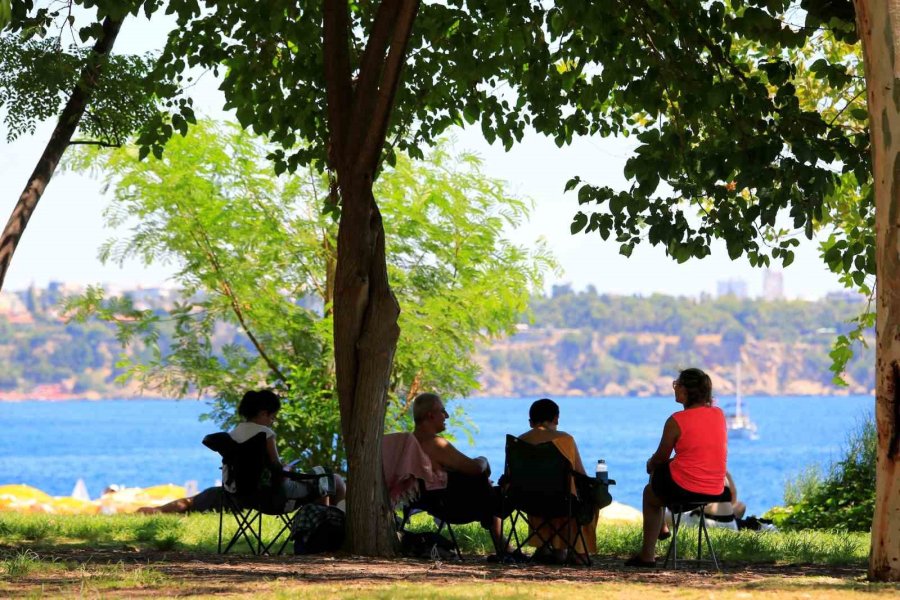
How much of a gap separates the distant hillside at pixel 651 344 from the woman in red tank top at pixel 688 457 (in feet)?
466

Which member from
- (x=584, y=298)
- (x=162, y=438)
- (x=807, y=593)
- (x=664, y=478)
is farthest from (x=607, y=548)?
(x=584, y=298)

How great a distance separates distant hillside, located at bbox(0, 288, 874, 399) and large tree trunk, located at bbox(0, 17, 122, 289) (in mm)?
137715

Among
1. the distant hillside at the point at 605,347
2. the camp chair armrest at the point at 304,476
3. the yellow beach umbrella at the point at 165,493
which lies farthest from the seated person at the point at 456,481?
the distant hillside at the point at 605,347

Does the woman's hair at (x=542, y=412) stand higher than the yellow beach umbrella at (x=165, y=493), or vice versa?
the woman's hair at (x=542, y=412)

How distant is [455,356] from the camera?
58.3 ft

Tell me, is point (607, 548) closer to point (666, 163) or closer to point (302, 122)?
point (666, 163)

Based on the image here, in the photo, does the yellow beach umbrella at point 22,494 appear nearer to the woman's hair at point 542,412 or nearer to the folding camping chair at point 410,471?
the folding camping chair at point 410,471

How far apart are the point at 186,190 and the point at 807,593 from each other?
42.1 ft

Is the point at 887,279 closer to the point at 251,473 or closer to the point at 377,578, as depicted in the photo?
the point at 377,578

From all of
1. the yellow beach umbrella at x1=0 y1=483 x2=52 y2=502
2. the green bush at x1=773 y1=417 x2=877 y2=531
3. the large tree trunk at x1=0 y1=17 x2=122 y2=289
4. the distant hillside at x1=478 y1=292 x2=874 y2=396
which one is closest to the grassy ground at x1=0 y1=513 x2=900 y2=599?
the large tree trunk at x1=0 y1=17 x2=122 y2=289

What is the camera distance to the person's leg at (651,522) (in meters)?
7.86

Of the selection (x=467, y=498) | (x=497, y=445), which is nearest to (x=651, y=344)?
(x=497, y=445)

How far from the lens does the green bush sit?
44.2ft

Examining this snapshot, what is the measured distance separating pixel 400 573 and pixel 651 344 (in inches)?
6019
